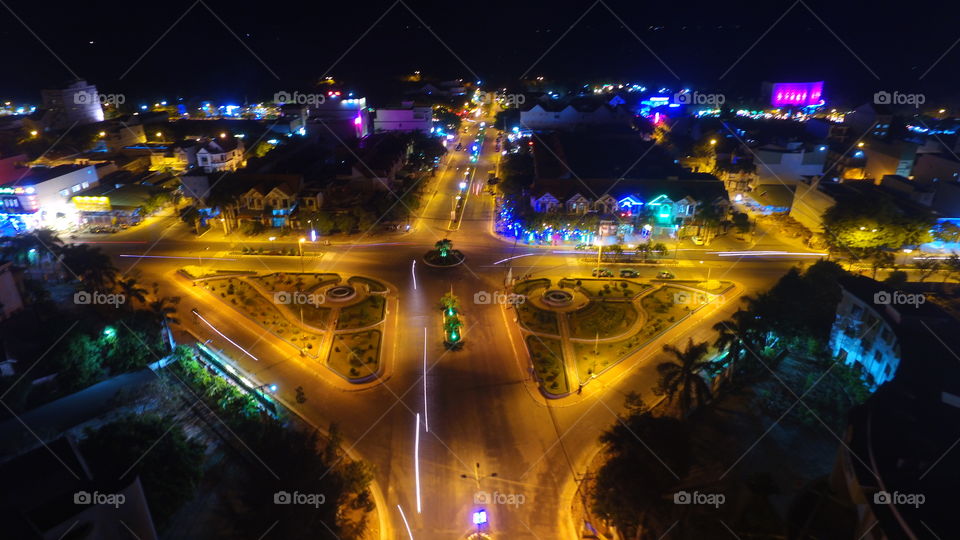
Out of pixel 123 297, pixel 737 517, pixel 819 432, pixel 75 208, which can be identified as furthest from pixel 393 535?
pixel 75 208

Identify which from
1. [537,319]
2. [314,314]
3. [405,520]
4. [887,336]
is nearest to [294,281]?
[314,314]

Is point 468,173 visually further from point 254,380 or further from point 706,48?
point 706,48

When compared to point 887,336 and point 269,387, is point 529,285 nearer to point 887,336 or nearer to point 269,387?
point 269,387

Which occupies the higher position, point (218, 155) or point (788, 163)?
point (218, 155)

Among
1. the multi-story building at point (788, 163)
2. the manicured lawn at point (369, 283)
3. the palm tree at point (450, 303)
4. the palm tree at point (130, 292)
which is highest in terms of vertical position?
the multi-story building at point (788, 163)

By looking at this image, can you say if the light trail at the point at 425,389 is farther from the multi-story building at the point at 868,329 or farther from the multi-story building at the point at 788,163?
the multi-story building at the point at 788,163

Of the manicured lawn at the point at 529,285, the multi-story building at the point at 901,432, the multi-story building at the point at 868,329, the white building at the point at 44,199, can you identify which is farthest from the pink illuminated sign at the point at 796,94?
the white building at the point at 44,199

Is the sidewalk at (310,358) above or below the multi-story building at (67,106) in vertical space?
below
